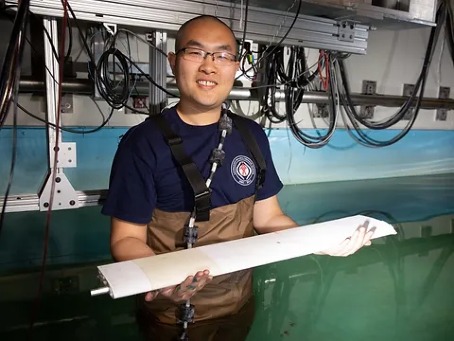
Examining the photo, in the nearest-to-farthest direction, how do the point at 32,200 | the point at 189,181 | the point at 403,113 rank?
the point at 189,181
the point at 32,200
the point at 403,113

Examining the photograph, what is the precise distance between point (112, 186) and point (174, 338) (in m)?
0.45

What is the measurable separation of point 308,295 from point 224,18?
4.07 feet

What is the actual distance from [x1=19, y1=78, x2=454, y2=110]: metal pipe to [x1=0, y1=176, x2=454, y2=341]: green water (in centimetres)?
74

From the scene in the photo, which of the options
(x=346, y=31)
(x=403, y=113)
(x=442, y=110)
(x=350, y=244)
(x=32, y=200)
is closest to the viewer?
(x=350, y=244)

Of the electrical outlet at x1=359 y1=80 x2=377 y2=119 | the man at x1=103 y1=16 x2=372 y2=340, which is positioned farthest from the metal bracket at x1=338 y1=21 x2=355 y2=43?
the electrical outlet at x1=359 y1=80 x2=377 y2=119

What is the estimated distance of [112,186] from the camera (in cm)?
100

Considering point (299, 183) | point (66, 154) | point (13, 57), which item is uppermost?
point (13, 57)

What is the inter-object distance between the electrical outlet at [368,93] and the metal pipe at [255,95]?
13 centimetres

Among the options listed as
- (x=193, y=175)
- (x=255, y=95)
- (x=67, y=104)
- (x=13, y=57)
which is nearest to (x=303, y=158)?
(x=255, y=95)

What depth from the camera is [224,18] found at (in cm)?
166

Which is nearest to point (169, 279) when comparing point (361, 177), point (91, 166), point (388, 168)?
point (91, 166)

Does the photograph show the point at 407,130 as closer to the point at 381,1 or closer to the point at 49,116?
the point at 381,1

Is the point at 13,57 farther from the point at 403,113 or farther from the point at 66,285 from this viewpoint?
the point at 403,113

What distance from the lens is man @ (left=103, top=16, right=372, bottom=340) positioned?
998 mm
